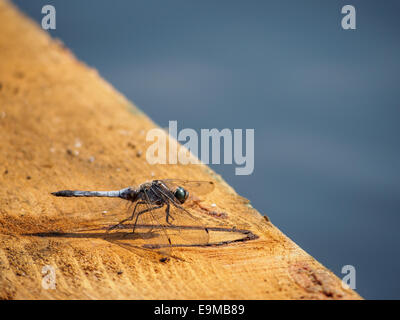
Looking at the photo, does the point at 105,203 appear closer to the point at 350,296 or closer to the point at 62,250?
the point at 62,250

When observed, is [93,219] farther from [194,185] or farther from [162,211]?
[194,185]

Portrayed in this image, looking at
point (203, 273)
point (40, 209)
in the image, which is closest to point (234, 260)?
point (203, 273)

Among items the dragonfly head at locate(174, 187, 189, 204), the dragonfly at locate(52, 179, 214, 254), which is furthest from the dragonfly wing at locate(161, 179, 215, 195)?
the dragonfly head at locate(174, 187, 189, 204)

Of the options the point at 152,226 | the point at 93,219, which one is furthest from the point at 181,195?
the point at 93,219

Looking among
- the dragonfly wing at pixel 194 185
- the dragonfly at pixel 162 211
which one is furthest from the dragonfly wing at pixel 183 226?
the dragonfly wing at pixel 194 185

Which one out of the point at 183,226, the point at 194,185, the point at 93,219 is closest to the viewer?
the point at 183,226

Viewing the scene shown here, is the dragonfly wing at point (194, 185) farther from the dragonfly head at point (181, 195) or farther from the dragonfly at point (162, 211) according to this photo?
the dragonfly head at point (181, 195)

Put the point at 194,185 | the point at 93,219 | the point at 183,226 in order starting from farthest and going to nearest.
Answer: the point at 194,185, the point at 93,219, the point at 183,226

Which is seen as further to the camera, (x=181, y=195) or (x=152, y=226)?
(x=181, y=195)
